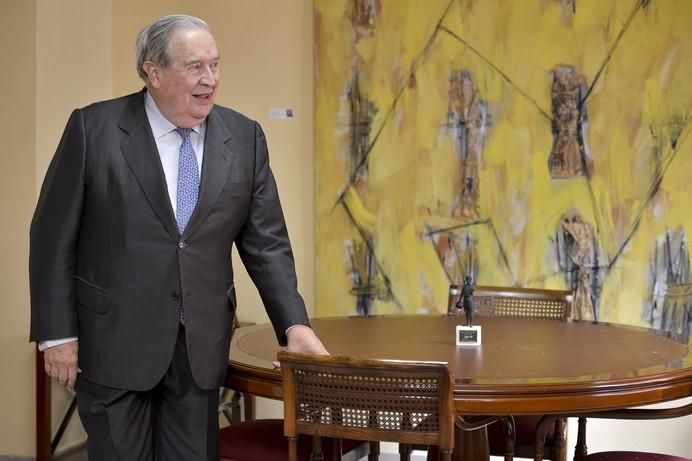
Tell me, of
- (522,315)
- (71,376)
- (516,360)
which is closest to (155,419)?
(71,376)

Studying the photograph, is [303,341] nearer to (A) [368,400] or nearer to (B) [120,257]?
(A) [368,400]

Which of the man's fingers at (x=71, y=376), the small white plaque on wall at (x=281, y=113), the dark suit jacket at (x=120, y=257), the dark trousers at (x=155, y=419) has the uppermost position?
the small white plaque on wall at (x=281, y=113)

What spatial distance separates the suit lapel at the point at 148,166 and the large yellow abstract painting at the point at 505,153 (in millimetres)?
2401

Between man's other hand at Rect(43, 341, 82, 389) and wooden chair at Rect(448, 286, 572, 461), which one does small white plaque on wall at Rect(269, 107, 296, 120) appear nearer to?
wooden chair at Rect(448, 286, 572, 461)

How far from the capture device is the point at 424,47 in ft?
15.4

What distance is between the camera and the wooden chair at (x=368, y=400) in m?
2.29

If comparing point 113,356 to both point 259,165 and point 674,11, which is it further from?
point 674,11

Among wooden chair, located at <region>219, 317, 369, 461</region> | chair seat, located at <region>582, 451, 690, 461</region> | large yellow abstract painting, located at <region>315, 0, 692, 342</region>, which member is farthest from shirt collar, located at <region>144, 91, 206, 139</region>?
large yellow abstract painting, located at <region>315, 0, 692, 342</region>

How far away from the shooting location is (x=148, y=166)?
246cm

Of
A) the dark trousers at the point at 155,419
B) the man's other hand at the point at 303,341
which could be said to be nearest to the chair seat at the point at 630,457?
the man's other hand at the point at 303,341

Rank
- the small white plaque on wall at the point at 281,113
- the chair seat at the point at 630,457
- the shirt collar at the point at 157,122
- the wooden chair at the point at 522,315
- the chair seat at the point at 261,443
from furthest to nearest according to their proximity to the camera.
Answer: the small white plaque on wall at the point at 281,113 < the wooden chair at the point at 522,315 < the chair seat at the point at 261,443 < the chair seat at the point at 630,457 < the shirt collar at the point at 157,122

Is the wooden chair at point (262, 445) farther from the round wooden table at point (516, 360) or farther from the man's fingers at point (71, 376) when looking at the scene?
the man's fingers at point (71, 376)

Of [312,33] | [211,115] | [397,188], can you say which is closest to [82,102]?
[312,33]

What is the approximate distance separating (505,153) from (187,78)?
2439 millimetres
